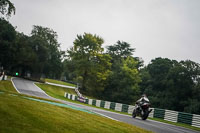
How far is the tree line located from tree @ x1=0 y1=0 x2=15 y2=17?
86.5ft

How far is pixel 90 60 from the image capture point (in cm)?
5594

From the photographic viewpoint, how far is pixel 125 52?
76.6m

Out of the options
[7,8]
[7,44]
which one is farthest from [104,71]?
[7,8]

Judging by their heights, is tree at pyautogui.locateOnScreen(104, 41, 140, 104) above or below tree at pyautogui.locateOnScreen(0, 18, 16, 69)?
below

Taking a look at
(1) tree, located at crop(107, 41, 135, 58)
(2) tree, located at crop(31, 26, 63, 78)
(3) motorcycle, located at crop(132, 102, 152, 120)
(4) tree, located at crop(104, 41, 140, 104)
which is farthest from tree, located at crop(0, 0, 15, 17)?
(1) tree, located at crop(107, 41, 135, 58)

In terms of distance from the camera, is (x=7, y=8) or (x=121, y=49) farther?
(x=121, y=49)

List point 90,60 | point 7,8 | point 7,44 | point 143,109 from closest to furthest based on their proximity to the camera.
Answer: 1. point 143,109
2. point 7,8
3. point 7,44
4. point 90,60

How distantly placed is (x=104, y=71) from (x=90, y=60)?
5158 millimetres

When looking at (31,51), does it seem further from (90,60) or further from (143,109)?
(143,109)

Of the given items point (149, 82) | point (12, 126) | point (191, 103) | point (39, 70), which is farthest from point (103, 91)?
point (12, 126)

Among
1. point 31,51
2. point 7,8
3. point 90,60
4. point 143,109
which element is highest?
point 7,8

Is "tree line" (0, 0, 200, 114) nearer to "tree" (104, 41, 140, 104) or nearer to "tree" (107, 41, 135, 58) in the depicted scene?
"tree" (104, 41, 140, 104)

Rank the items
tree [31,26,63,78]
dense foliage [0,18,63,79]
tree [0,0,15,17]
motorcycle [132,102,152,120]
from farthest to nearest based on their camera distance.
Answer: tree [31,26,63,78] → dense foliage [0,18,63,79] → tree [0,0,15,17] → motorcycle [132,102,152,120]

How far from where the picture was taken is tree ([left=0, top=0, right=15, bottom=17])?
21.5 meters
